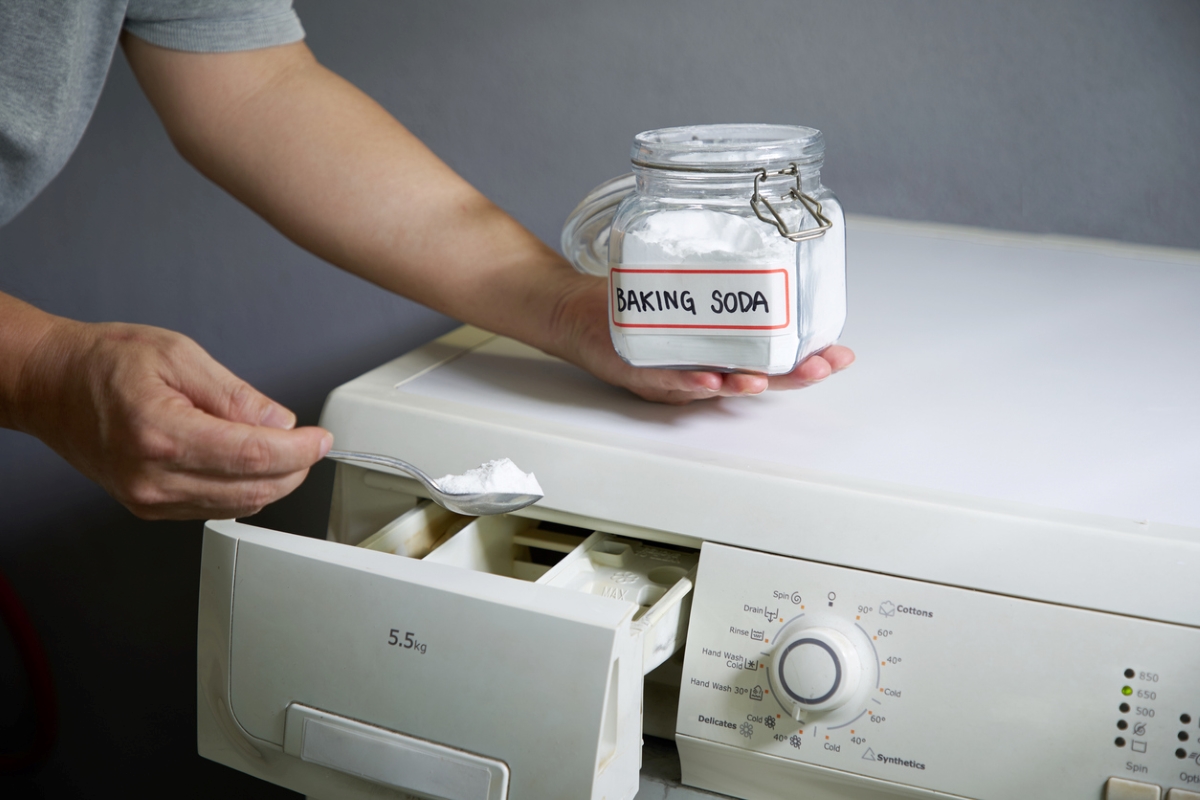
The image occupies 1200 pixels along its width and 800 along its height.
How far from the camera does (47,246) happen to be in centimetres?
127

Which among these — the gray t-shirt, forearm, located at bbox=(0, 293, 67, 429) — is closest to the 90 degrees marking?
forearm, located at bbox=(0, 293, 67, 429)

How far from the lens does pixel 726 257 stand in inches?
17.8

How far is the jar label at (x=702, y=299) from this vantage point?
450 mm

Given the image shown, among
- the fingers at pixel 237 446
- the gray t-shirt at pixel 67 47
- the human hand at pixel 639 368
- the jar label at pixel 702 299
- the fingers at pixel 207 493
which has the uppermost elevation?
the gray t-shirt at pixel 67 47

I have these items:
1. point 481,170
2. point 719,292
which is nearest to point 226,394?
point 719,292

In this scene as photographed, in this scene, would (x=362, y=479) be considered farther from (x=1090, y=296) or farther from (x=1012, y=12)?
(x=1012, y=12)

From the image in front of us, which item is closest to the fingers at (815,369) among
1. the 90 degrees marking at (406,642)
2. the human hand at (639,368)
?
the human hand at (639,368)

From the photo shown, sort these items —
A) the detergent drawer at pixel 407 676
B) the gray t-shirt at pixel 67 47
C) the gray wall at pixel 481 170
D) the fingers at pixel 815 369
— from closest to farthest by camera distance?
the detergent drawer at pixel 407 676, the fingers at pixel 815 369, the gray t-shirt at pixel 67 47, the gray wall at pixel 481 170

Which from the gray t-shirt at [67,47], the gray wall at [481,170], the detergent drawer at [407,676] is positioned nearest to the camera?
the detergent drawer at [407,676]

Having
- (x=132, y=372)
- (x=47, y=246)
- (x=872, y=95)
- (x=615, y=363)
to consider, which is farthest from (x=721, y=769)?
(x=47, y=246)

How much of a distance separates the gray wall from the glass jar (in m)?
0.52

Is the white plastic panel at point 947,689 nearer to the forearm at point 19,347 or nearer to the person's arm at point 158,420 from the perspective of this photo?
the person's arm at point 158,420

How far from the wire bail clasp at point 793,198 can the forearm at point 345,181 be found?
220mm

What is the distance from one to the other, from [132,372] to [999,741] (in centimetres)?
43
